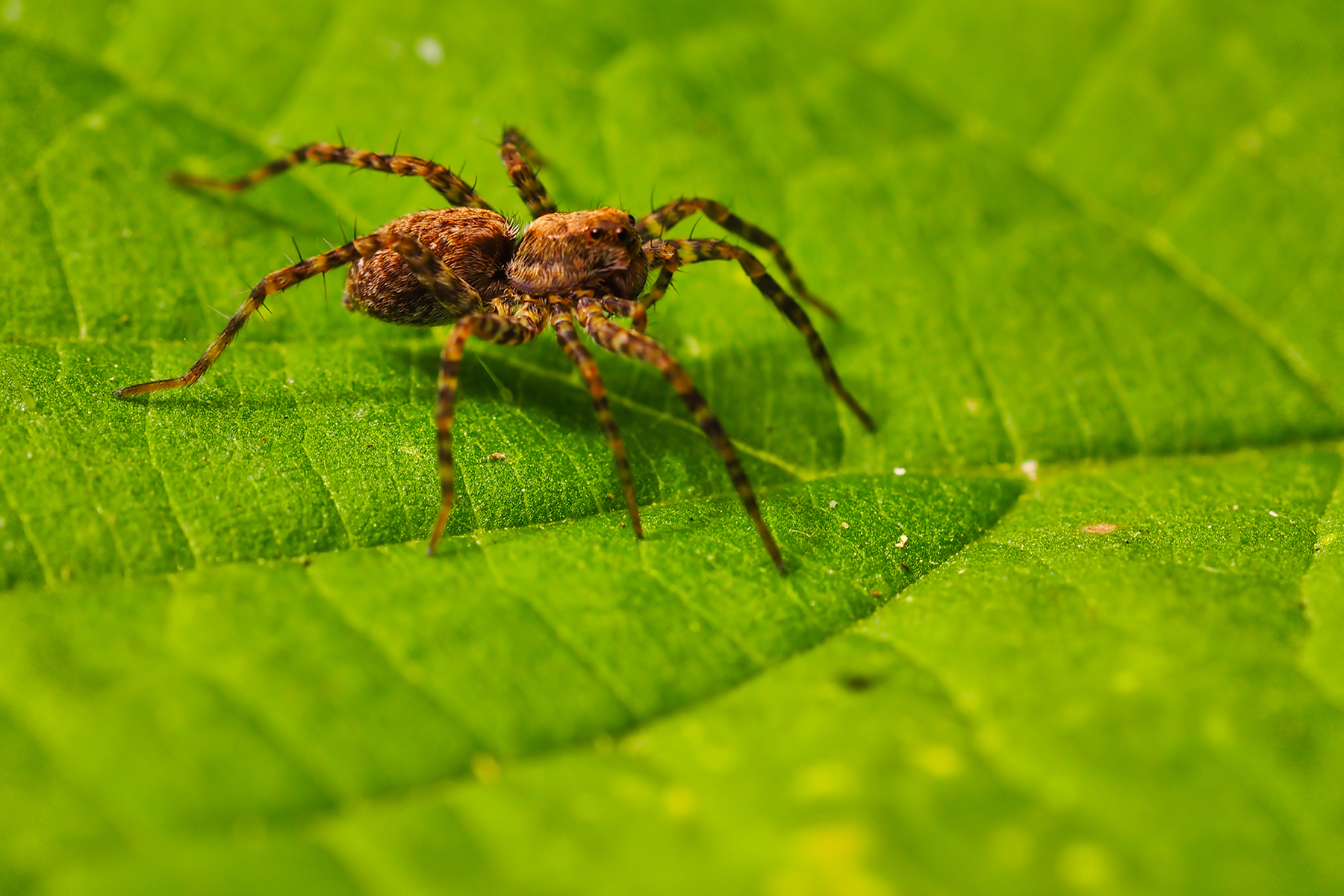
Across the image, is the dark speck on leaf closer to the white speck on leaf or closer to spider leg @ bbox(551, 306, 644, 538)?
spider leg @ bbox(551, 306, 644, 538)

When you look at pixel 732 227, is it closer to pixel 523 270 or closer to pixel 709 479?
pixel 523 270

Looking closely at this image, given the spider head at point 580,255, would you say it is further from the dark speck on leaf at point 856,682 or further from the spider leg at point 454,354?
the dark speck on leaf at point 856,682

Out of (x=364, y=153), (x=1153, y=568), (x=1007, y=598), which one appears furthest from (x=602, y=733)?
(x=364, y=153)

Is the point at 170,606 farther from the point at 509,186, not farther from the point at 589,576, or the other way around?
the point at 509,186

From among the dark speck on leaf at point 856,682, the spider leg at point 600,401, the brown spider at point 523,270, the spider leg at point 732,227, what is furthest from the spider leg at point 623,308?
the dark speck on leaf at point 856,682

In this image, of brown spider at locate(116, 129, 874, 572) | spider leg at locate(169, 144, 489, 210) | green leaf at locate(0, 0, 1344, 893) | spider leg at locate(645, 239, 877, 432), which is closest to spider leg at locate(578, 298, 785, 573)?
brown spider at locate(116, 129, 874, 572)

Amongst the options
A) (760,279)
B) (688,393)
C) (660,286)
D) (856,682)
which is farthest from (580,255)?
(856,682)
